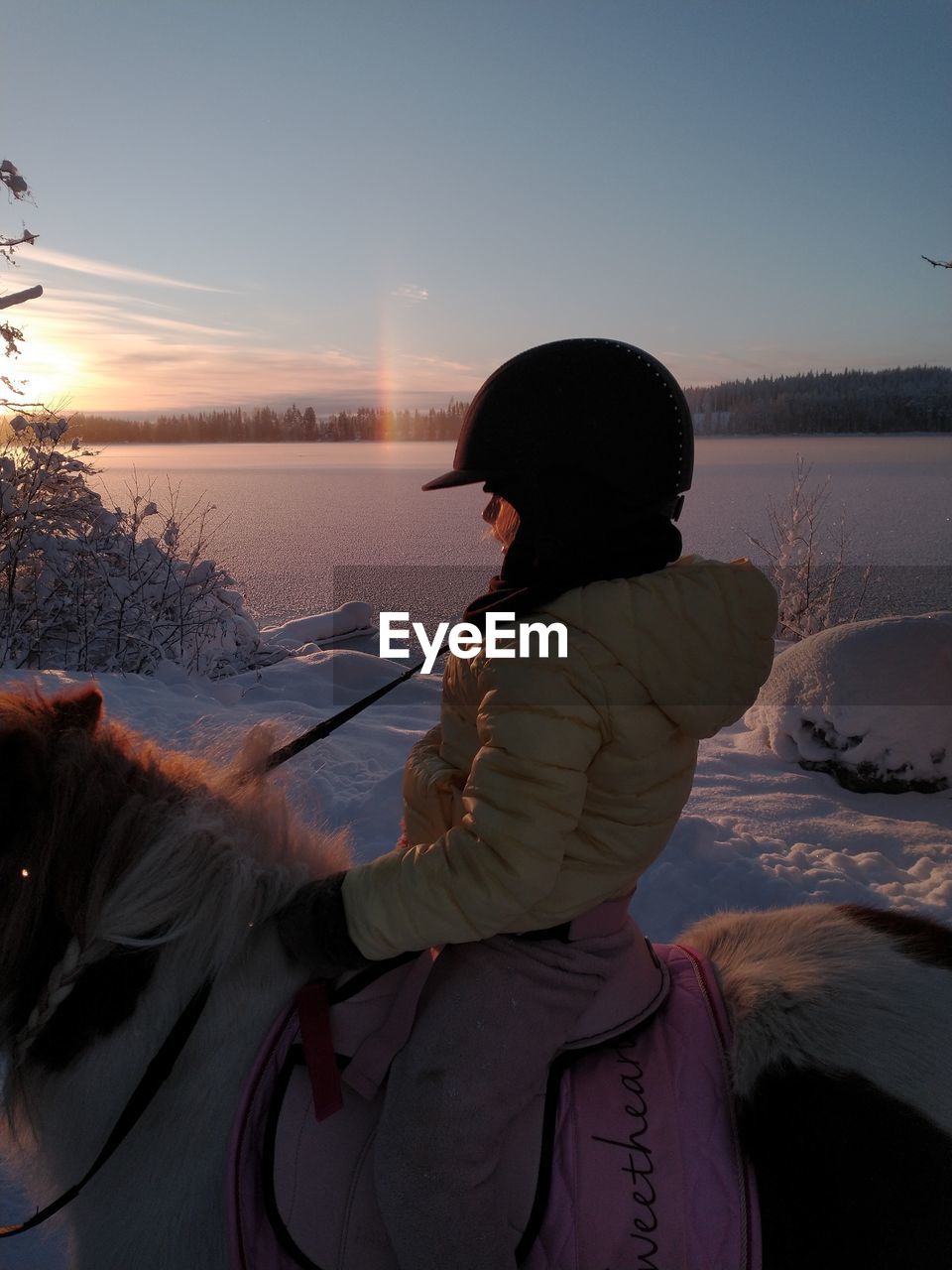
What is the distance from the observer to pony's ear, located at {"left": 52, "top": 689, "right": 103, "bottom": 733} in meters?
1.45

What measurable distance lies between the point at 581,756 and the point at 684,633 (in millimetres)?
308

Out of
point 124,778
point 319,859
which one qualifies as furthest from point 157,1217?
point 124,778

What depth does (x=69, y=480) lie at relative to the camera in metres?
8.90

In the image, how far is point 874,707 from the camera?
5398 mm

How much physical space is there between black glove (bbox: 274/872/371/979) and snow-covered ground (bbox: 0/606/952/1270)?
412 mm

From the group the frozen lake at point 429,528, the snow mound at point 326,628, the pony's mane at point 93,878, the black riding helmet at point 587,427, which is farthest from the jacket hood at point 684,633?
the snow mound at point 326,628

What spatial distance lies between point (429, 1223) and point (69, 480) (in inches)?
378

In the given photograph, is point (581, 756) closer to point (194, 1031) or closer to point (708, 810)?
point (194, 1031)

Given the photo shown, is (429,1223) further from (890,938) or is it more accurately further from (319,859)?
(890,938)

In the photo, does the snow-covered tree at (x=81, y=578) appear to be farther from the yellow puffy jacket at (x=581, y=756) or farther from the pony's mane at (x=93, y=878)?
the yellow puffy jacket at (x=581, y=756)

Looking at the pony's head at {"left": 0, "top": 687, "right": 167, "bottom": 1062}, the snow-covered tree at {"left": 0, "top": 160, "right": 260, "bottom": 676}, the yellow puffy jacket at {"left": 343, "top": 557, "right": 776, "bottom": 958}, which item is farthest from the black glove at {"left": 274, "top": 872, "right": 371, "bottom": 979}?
the snow-covered tree at {"left": 0, "top": 160, "right": 260, "bottom": 676}

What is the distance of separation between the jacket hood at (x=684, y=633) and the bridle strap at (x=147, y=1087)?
1020 millimetres

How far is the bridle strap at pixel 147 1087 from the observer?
1299 millimetres
